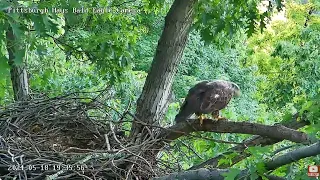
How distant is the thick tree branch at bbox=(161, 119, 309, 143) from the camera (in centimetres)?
330

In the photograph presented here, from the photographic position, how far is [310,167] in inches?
75.5

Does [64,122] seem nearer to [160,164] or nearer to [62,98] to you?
[62,98]

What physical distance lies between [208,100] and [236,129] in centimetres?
52

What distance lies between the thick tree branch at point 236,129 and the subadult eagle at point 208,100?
0.42 ft

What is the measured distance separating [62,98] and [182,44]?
1089mm

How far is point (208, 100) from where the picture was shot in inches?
159

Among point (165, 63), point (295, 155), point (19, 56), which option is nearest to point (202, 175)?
point (295, 155)

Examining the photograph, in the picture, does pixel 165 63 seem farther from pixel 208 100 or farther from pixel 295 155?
pixel 295 155

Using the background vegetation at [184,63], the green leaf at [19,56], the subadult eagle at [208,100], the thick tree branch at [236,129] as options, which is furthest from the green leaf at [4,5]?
the subadult eagle at [208,100]

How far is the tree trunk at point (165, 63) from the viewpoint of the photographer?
4121 millimetres

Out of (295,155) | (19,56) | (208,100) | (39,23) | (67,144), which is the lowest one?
(67,144)

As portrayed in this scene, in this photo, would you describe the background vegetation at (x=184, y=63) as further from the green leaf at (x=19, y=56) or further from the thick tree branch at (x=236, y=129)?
the thick tree branch at (x=236, y=129)

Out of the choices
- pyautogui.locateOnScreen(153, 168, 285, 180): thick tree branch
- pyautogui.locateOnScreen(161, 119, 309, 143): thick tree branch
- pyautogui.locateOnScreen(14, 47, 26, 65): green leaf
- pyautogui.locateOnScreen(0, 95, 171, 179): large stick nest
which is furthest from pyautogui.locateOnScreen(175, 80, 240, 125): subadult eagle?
pyautogui.locateOnScreen(14, 47, 26, 65): green leaf

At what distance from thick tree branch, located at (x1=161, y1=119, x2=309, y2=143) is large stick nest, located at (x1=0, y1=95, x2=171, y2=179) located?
0.24 meters
